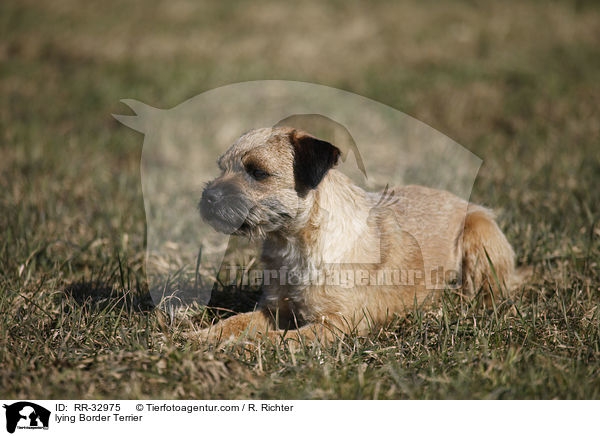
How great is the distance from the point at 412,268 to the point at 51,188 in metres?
4.03

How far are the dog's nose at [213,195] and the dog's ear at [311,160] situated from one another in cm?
49

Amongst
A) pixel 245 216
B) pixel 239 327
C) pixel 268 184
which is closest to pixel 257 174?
pixel 268 184

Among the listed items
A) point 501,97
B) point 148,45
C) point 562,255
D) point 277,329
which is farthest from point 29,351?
point 148,45

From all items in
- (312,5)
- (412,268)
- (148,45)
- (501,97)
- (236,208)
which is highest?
(312,5)

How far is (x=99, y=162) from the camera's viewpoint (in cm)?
700

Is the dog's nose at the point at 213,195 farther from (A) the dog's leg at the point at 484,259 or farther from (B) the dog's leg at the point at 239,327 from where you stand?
(A) the dog's leg at the point at 484,259

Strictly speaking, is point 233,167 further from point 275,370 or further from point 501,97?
point 501,97

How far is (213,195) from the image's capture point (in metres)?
3.47

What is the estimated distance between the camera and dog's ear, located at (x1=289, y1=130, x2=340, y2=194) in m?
3.45

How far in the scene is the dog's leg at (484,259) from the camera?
4.20 metres

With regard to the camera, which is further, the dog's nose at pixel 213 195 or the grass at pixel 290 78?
the dog's nose at pixel 213 195

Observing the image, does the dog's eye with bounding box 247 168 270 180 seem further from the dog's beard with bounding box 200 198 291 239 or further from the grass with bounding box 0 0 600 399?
the grass with bounding box 0 0 600 399
